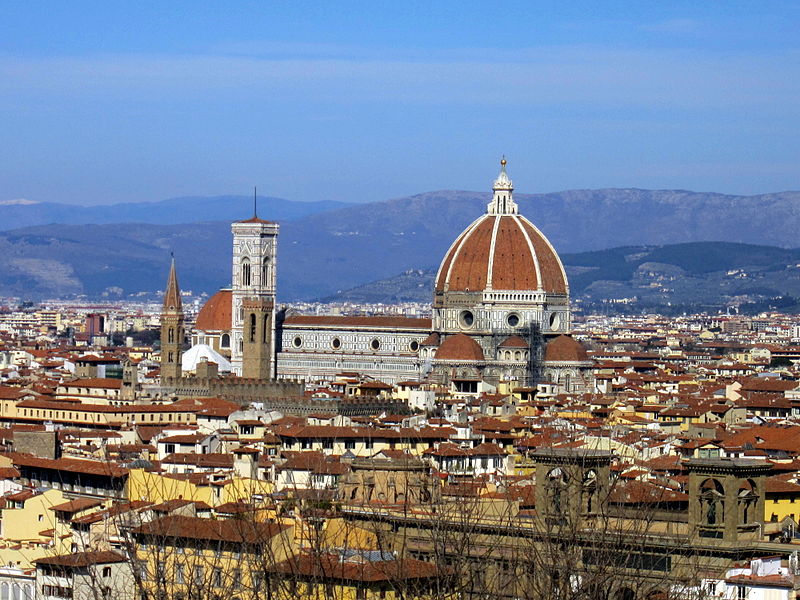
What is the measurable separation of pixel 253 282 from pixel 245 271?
109 cm

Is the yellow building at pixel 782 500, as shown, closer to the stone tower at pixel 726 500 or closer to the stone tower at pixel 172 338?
the stone tower at pixel 726 500

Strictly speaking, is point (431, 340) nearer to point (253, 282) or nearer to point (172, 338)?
point (253, 282)

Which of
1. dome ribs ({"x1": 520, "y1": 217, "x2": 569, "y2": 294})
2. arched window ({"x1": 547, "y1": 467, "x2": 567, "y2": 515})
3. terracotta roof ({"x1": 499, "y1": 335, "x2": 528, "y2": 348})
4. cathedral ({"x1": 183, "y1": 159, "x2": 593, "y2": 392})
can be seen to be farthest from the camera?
dome ribs ({"x1": 520, "y1": 217, "x2": 569, "y2": 294})

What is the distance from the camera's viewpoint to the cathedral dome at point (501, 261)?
117562mm

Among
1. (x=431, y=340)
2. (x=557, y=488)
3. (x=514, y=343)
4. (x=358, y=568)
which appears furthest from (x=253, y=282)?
(x=358, y=568)

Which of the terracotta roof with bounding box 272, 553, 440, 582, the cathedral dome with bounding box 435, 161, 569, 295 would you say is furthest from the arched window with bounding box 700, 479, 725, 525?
the cathedral dome with bounding box 435, 161, 569, 295

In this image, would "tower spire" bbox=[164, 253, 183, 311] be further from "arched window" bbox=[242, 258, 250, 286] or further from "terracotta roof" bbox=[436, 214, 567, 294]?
"terracotta roof" bbox=[436, 214, 567, 294]

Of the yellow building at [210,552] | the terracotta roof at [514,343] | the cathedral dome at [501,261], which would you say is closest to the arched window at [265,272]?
the cathedral dome at [501,261]

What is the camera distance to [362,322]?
123 m

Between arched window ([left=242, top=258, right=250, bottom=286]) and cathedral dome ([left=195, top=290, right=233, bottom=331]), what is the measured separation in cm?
290

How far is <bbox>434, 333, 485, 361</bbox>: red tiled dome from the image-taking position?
112m

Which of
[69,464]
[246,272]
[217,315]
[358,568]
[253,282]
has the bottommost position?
[69,464]

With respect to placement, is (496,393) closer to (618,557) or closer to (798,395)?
(798,395)

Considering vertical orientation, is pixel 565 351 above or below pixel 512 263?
below
